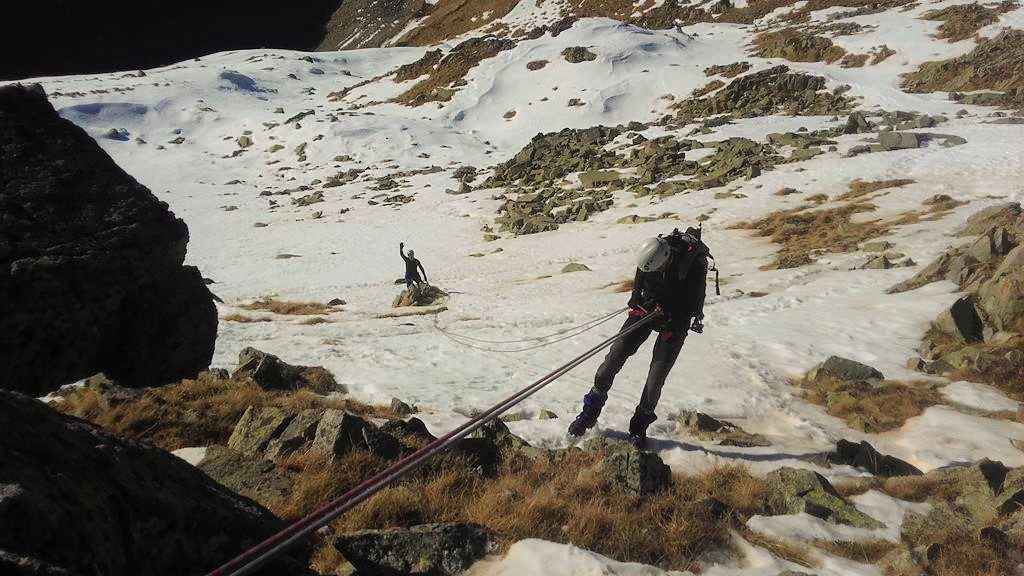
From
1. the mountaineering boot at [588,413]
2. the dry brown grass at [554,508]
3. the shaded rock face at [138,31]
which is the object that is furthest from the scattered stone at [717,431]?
the shaded rock face at [138,31]

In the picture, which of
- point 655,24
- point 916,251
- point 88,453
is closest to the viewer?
point 88,453

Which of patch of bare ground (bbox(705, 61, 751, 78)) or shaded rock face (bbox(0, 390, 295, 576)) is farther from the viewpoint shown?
patch of bare ground (bbox(705, 61, 751, 78))

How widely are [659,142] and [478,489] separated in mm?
32631

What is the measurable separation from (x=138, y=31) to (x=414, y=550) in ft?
428

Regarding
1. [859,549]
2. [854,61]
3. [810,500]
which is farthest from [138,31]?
[859,549]

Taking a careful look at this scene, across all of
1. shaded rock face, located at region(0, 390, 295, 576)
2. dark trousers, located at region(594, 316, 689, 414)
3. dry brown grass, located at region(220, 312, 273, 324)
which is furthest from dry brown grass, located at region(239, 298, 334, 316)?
shaded rock face, located at region(0, 390, 295, 576)

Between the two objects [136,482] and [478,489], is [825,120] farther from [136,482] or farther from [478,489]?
[136,482]

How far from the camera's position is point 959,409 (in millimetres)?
7129

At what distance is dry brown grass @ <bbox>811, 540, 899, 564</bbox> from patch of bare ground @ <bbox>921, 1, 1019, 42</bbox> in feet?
162

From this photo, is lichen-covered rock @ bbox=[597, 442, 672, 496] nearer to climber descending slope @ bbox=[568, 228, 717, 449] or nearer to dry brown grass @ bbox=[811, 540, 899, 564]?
dry brown grass @ bbox=[811, 540, 899, 564]

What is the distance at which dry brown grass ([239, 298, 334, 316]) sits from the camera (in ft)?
54.9

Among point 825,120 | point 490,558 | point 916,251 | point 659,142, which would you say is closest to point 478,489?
point 490,558

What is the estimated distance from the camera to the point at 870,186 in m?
21.8

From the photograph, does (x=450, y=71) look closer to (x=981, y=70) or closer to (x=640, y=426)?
(x=981, y=70)
